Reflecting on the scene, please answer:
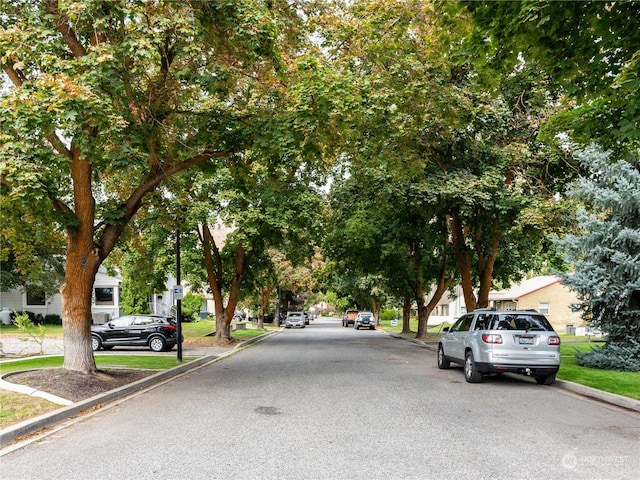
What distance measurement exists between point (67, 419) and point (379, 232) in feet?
60.6

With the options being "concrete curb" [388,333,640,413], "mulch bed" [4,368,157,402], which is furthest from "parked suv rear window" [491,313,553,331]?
"mulch bed" [4,368,157,402]

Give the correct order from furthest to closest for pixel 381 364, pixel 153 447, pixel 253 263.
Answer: pixel 253 263 → pixel 381 364 → pixel 153 447

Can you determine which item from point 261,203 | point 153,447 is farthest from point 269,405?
point 261,203

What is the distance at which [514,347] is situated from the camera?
38.9ft

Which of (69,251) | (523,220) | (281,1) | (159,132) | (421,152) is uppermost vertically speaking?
(281,1)

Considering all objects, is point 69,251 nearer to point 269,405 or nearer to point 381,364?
point 269,405

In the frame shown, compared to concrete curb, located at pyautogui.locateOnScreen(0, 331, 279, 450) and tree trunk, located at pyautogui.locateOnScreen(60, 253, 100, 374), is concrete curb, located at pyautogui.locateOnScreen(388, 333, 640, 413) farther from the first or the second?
tree trunk, located at pyautogui.locateOnScreen(60, 253, 100, 374)

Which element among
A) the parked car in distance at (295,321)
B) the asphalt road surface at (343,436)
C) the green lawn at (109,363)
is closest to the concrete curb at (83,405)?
the asphalt road surface at (343,436)

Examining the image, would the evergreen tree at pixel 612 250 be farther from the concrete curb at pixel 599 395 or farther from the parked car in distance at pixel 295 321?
the parked car in distance at pixel 295 321

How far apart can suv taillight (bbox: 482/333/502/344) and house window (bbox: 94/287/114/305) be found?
39.7 meters

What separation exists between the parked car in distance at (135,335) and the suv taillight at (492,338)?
1404cm

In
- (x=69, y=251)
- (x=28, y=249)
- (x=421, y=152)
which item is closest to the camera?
(x=69, y=251)

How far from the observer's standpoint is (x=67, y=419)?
8.66 metres

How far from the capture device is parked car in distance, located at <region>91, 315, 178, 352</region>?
73.3 feet
